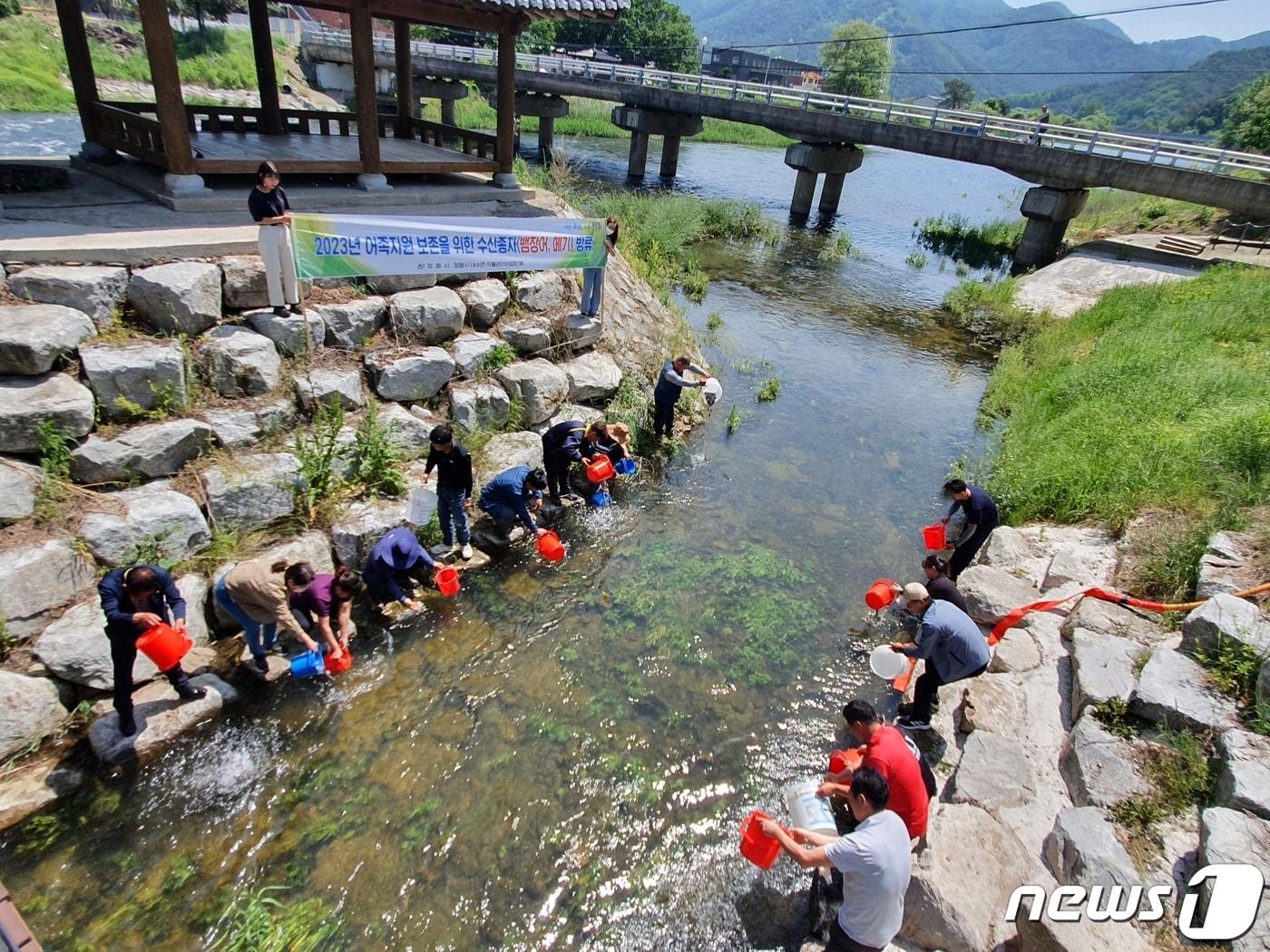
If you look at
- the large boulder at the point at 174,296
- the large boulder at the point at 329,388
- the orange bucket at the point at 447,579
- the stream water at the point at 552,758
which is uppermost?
the large boulder at the point at 174,296

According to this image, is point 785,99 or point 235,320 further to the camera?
point 785,99

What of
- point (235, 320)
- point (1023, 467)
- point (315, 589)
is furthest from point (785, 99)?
point (315, 589)

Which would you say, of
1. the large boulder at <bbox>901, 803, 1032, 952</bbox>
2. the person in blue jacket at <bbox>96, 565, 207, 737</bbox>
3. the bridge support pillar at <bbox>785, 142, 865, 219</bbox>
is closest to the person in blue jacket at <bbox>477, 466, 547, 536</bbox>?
the person in blue jacket at <bbox>96, 565, 207, 737</bbox>

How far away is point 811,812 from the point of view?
14.9 ft

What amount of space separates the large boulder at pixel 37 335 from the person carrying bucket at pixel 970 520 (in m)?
8.75

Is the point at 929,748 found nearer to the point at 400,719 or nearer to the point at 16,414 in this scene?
the point at 400,719

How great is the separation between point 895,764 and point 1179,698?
9.25 ft

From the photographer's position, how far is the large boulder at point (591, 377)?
404 inches

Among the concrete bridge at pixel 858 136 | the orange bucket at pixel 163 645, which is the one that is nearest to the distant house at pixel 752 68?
the concrete bridge at pixel 858 136

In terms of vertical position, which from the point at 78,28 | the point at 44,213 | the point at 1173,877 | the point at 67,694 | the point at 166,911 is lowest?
the point at 166,911

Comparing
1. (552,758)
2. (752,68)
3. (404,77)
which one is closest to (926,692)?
(552,758)

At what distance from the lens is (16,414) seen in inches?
231

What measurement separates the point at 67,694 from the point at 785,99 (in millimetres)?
33503
